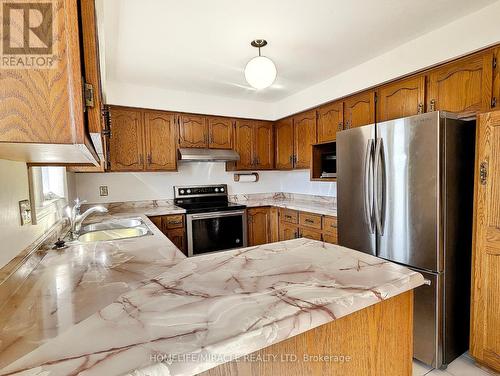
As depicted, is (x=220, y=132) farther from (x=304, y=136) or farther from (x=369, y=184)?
(x=369, y=184)

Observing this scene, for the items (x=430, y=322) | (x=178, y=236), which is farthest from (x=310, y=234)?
(x=178, y=236)

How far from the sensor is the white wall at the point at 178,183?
316 centimetres

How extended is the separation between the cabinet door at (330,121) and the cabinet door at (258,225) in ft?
4.08

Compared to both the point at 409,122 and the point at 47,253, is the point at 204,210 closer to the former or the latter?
the point at 47,253

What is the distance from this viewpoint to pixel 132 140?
121 inches

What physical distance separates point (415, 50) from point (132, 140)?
2938 millimetres

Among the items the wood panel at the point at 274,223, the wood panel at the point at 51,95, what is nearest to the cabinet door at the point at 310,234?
the wood panel at the point at 274,223

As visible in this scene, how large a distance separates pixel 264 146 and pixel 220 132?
0.71 meters

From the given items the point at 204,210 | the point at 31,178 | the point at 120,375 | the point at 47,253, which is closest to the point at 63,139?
the point at 120,375

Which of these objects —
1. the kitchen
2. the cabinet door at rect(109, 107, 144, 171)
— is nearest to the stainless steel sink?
the kitchen

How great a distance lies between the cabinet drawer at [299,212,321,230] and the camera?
286cm

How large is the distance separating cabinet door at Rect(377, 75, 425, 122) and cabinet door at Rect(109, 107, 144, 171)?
2621 millimetres

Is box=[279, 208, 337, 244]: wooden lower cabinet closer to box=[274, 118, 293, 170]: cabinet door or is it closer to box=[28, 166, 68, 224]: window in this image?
box=[274, 118, 293, 170]: cabinet door

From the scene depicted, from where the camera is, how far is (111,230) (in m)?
2.25
